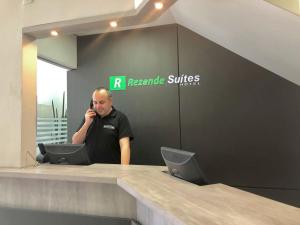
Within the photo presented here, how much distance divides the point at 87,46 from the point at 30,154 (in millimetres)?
2135

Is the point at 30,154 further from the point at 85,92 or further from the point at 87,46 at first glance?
the point at 87,46

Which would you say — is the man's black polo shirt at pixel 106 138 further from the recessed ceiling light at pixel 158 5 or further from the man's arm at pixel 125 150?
the recessed ceiling light at pixel 158 5

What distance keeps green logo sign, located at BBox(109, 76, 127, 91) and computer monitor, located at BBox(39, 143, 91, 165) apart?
1.73 m

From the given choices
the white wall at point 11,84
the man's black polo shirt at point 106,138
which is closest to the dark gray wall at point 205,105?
the man's black polo shirt at point 106,138

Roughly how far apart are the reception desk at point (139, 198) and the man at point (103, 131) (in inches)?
43.5

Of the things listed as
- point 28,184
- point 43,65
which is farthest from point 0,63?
point 43,65

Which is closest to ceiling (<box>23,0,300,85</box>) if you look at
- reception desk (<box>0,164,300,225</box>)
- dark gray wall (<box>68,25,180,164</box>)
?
dark gray wall (<box>68,25,180,164</box>)

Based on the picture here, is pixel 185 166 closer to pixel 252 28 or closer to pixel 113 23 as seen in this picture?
pixel 113 23

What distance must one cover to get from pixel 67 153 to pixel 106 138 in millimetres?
1080

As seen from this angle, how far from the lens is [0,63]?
1.98 m

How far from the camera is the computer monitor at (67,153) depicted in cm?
198

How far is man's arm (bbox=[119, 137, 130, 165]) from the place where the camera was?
2.85 meters

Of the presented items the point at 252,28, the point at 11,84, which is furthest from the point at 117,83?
the point at 252,28

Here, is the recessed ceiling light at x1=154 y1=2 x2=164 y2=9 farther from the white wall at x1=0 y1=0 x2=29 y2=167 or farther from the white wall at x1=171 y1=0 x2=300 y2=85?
the white wall at x1=0 y1=0 x2=29 y2=167
